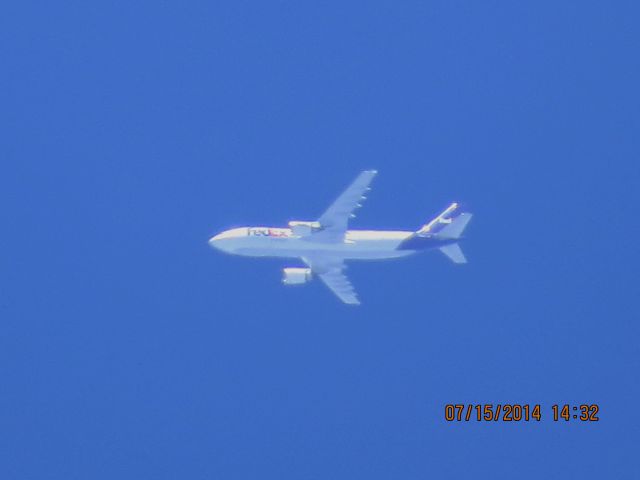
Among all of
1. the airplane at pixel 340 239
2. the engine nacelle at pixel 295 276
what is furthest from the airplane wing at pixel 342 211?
the engine nacelle at pixel 295 276

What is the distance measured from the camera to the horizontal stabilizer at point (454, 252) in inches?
1505

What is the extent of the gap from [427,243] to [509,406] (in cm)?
794

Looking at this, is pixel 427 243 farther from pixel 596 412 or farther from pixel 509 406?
pixel 596 412

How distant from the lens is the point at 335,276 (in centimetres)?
3994

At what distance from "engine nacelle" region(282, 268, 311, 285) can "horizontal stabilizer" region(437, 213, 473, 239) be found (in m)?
5.08

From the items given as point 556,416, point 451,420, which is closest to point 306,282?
point 451,420

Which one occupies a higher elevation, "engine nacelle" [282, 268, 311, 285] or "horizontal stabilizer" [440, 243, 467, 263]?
"horizontal stabilizer" [440, 243, 467, 263]

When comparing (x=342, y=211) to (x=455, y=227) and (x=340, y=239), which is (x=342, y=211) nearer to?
(x=340, y=239)

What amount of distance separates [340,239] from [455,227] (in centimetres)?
423

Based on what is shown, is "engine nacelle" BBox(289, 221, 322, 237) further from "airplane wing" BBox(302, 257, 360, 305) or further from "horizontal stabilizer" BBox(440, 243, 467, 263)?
"horizontal stabilizer" BBox(440, 243, 467, 263)

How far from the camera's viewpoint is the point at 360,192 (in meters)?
35.5

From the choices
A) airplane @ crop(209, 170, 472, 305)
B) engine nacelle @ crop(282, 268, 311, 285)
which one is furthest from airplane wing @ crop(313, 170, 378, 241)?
engine nacelle @ crop(282, 268, 311, 285)

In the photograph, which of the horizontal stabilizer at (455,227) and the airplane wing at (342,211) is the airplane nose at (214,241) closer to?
the airplane wing at (342,211)

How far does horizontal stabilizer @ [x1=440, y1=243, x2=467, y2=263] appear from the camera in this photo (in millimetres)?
38219
